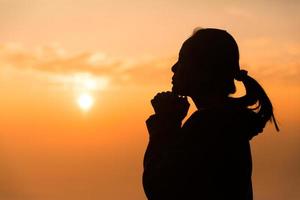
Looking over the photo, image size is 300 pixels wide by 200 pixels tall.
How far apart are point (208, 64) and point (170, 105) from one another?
303mm

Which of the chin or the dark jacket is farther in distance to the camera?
the chin

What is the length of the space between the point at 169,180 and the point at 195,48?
2.39 feet

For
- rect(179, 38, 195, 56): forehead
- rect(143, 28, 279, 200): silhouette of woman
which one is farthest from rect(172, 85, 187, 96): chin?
rect(179, 38, 195, 56): forehead

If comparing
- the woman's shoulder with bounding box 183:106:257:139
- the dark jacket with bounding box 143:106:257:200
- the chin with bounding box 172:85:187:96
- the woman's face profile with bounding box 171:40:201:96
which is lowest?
the dark jacket with bounding box 143:106:257:200

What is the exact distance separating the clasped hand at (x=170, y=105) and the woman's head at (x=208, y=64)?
53 mm

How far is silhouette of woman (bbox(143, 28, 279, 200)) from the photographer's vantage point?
2.69 meters

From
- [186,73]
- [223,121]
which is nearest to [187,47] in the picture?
[186,73]

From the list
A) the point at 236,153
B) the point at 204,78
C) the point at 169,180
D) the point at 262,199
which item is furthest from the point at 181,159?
the point at 262,199

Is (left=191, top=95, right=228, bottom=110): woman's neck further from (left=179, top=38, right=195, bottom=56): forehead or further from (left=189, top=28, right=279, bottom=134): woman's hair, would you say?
(left=179, top=38, right=195, bottom=56): forehead

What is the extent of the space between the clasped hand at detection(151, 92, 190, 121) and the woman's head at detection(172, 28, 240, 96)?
5 centimetres

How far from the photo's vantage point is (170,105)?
2.99 meters

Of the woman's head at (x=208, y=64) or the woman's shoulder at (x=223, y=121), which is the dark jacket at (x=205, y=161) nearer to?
the woman's shoulder at (x=223, y=121)

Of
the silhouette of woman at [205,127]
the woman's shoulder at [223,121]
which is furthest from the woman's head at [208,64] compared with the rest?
the woman's shoulder at [223,121]

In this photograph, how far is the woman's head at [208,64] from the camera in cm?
293
